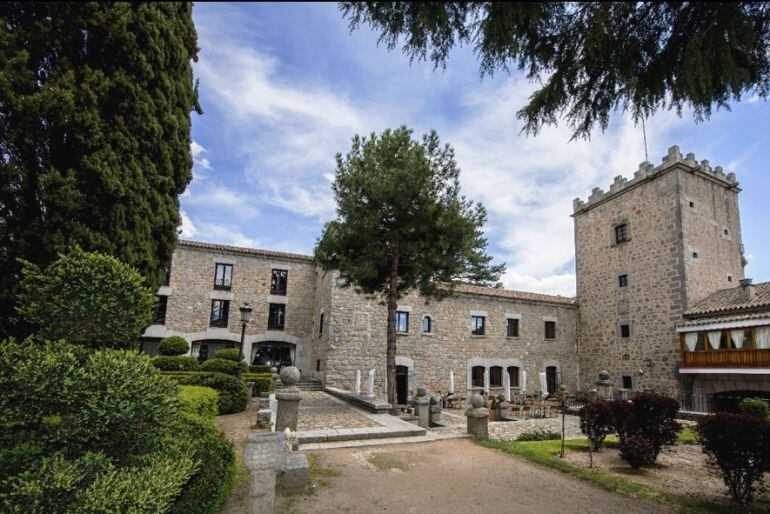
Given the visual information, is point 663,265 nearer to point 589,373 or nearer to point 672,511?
point 589,373

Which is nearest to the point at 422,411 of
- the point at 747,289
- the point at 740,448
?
the point at 740,448

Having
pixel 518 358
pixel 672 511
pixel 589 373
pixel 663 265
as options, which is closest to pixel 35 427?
pixel 672 511

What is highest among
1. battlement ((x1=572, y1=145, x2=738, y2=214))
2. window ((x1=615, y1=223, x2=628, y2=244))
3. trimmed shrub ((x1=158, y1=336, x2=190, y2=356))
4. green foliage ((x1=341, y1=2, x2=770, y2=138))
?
battlement ((x1=572, y1=145, x2=738, y2=214))

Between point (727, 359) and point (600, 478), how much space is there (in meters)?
13.3

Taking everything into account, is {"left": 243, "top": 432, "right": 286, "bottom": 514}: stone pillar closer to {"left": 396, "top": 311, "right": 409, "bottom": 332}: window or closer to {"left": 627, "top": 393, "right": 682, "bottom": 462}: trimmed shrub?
{"left": 627, "top": 393, "right": 682, "bottom": 462}: trimmed shrub

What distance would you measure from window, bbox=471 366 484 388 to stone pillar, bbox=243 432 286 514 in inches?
660

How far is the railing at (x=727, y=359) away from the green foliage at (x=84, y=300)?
18918 millimetres

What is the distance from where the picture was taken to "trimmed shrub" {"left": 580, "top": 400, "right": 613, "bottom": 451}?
774 cm

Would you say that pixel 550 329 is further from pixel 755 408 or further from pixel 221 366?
pixel 221 366

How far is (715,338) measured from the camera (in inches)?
597

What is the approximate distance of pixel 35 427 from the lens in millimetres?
Answer: 3561

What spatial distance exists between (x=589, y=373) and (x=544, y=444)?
15206 millimetres

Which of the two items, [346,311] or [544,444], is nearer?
[544,444]

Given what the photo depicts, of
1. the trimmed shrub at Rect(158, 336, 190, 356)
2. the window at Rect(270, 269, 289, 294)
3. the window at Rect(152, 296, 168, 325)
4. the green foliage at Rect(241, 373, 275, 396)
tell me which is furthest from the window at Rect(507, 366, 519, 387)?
the window at Rect(152, 296, 168, 325)
